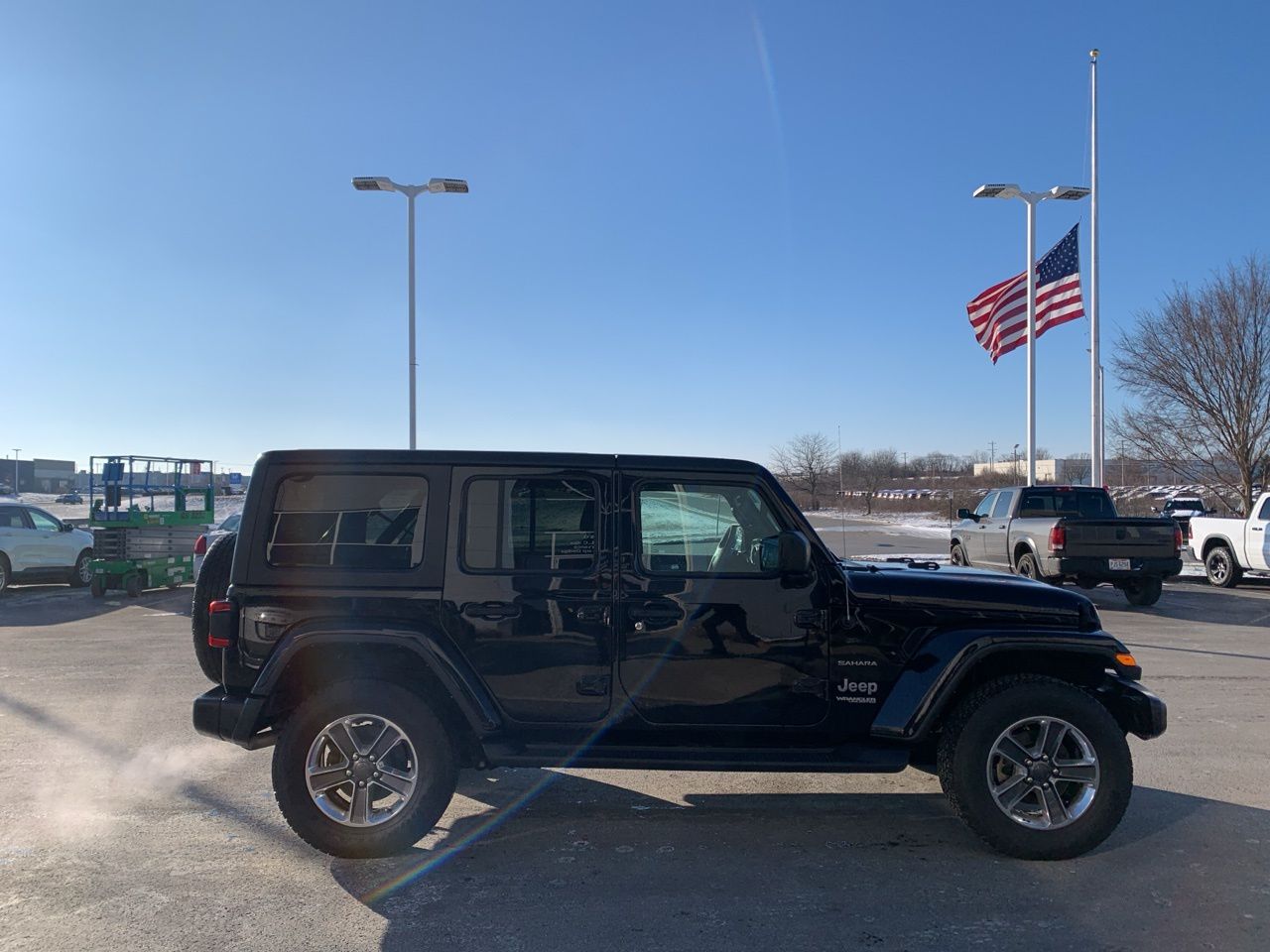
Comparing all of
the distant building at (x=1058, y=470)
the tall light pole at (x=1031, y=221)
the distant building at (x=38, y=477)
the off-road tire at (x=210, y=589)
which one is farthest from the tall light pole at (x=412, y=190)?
the distant building at (x=38, y=477)

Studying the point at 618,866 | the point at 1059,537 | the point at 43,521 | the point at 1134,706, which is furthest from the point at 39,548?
the point at 1134,706

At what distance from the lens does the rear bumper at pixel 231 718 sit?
165 inches

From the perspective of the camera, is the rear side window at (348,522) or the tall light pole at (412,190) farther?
the tall light pole at (412,190)

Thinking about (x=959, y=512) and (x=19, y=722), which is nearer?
(x=19, y=722)

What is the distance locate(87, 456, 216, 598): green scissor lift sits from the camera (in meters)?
14.9

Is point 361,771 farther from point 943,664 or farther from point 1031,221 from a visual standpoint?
point 1031,221

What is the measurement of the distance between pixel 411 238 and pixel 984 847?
17.5 meters

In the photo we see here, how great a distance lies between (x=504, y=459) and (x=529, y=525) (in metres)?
0.36

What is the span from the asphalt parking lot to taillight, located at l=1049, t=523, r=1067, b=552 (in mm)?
6203

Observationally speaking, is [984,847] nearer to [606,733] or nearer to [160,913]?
[606,733]

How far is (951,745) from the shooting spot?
4195 mm

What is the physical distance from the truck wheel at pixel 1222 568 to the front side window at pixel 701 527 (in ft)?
49.8

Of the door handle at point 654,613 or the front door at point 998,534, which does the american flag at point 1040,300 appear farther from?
the door handle at point 654,613

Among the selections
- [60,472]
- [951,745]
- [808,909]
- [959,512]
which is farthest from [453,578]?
[60,472]
